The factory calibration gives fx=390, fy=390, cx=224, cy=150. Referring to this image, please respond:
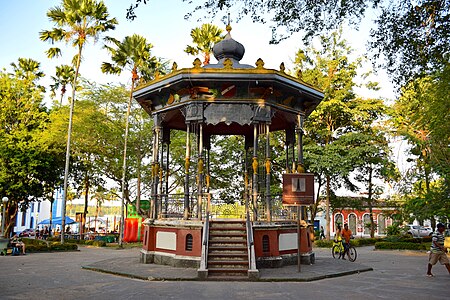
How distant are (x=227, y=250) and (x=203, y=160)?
12.9ft

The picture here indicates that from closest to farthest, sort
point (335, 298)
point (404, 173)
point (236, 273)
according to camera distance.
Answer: point (335, 298), point (236, 273), point (404, 173)

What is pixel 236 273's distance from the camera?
A: 12.3 metres

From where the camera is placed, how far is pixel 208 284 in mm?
11055

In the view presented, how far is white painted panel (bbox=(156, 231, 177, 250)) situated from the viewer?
1469 cm

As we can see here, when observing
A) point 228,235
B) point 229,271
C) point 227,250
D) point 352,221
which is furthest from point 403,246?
point 352,221

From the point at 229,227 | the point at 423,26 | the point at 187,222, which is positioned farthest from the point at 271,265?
the point at 423,26

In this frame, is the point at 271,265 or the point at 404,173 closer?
the point at 271,265

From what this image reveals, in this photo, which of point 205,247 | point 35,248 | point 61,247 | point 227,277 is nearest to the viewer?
point 227,277

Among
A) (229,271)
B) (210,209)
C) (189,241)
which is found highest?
(210,209)

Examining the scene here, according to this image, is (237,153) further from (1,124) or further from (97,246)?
(1,124)

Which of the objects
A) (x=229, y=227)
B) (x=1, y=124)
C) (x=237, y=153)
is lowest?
(x=229, y=227)

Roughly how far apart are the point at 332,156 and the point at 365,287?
67.2 feet

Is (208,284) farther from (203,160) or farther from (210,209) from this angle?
(203,160)

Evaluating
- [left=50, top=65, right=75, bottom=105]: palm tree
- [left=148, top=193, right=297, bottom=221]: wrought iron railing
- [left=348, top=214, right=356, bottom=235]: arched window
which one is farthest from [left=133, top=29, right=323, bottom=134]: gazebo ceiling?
[left=348, top=214, right=356, bottom=235]: arched window
